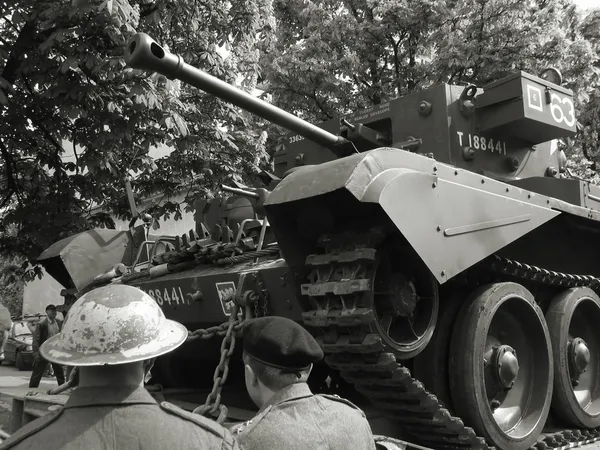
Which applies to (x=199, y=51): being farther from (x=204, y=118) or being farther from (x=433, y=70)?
(x=433, y=70)

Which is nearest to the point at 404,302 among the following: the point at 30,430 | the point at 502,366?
the point at 502,366

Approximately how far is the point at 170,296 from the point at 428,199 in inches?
96.4

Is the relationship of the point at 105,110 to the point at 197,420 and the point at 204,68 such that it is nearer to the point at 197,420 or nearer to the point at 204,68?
the point at 204,68

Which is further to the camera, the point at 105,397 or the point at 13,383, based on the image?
the point at 13,383

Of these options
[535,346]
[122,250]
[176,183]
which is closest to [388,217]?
[535,346]

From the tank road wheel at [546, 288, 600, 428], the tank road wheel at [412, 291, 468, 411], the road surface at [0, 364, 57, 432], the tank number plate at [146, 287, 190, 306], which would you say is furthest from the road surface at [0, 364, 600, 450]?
the tank number plate at [146, 287, 190, 306]

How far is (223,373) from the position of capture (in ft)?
15.0

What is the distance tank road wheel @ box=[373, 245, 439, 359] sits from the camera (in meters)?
4.64

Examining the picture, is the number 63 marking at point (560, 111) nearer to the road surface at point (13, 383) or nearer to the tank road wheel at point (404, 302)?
the tank road wheel at point (404, 302)

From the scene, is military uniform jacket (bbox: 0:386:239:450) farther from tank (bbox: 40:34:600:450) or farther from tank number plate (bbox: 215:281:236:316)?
tank number plate (bbox: 215:281:236:316)

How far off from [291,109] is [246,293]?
12472 mm

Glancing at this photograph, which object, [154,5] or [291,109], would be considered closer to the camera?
[154,5]

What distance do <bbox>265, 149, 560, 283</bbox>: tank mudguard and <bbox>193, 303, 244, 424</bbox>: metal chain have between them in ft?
3.00

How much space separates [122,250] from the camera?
7.70m
